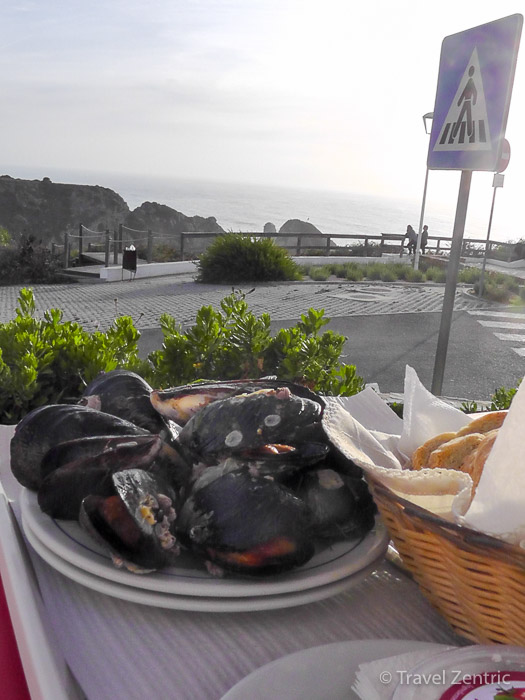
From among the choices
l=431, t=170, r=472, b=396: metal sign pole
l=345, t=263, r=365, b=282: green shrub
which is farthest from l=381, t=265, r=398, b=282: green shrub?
l=431, t=170, r=472, b=396: metal sign pole

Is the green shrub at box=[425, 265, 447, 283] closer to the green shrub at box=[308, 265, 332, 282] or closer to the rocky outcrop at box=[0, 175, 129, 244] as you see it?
the green shrub at box=[308, 265, 332, 282]

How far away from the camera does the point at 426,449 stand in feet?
3.74

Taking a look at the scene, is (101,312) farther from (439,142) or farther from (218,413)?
(218,413)

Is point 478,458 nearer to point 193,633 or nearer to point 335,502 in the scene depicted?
point 335,502

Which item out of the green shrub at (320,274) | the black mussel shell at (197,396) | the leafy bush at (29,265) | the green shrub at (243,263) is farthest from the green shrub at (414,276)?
the black mussel shell at (197,396)

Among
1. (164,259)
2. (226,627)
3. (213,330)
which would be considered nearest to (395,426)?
(226,627)

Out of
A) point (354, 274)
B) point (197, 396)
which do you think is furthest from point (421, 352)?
point (354, 274)

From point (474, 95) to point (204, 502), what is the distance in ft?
9.36

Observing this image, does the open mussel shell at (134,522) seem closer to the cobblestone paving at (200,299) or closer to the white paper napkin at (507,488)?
the white paper napkin at (507,488)

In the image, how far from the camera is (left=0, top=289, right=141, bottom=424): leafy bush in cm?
220

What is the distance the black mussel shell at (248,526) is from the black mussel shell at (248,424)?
7 centimetres

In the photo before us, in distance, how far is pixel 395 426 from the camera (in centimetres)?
155

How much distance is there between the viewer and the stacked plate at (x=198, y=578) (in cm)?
87

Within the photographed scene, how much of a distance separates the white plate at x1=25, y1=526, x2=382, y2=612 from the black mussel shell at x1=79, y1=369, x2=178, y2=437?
286 millimetres
